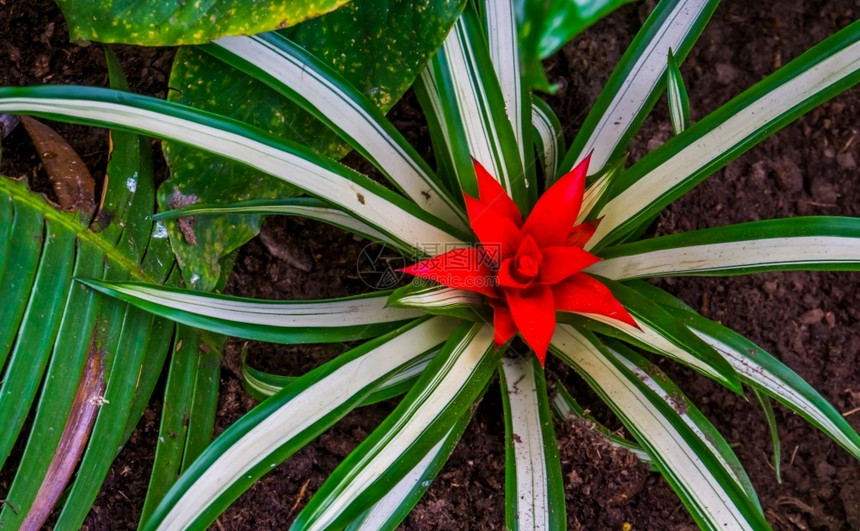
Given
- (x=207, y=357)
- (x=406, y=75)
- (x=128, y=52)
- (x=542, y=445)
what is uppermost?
(x=128, y=52)

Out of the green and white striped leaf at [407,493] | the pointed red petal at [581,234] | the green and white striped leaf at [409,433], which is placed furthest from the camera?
the green and white striped leaf at [407,493]

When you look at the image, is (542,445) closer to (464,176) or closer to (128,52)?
(464,176)

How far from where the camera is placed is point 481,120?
1021 mm

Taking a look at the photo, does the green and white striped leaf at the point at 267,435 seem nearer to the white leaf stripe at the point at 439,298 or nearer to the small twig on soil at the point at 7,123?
the white leaf stripe at the point at 439,298

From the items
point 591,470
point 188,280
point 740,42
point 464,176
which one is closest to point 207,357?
point 188,280

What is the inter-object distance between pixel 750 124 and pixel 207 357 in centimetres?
98

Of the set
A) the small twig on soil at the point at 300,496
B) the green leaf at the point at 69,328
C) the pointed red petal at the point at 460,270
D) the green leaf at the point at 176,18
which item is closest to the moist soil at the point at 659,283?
the small twig on soil at the point at 300,496

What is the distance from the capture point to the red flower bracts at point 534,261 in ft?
2.83

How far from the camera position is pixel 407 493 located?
1036 millimetres

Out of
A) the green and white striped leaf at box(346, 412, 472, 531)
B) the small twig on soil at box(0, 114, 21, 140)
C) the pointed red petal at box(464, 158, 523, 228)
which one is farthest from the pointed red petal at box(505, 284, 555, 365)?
the small twig on soil at box(0, 114, 21, 140)

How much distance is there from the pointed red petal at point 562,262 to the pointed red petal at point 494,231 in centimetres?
5

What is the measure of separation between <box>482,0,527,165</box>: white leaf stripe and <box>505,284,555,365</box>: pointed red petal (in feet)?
0.90

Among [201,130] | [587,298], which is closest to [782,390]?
[587,298]

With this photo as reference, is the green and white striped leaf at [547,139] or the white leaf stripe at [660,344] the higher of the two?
the green and white striped leaf at [547,139]
